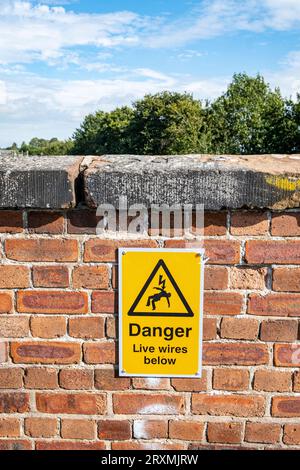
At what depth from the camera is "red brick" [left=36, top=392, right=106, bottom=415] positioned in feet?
5.32

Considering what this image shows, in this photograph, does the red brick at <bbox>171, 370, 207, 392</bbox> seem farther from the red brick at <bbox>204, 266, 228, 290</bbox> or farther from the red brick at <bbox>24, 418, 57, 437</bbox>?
the red brick at <bbox>24, 418, 57, 437</bbox>

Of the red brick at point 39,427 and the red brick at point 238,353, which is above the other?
the red brick at point 238,353

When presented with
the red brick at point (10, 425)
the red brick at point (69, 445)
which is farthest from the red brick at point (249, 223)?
the red brick at point (10, 425)

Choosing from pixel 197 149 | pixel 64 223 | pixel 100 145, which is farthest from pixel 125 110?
pixel 64 223

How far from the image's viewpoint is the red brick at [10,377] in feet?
5.32

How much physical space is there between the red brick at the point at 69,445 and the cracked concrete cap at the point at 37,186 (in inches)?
35.0

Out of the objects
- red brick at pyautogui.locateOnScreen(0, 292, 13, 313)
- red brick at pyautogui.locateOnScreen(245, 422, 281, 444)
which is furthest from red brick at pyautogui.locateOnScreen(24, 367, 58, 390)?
red brick at pyautogui.locateOnScreen(245, 422, 281, 444)

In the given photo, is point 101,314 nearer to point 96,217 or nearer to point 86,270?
point 86,270

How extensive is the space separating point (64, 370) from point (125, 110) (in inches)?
1381

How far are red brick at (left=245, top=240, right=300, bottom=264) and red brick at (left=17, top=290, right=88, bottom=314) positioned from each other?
60 centimetres

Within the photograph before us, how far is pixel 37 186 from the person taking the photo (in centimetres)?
144

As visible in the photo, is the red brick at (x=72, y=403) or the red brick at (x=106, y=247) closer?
the red brick at (x=106, y=247)

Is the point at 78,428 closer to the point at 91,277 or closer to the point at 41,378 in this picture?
the point at 41,378

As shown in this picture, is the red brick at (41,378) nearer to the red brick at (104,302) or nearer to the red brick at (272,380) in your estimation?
the red brick at (104,302)
